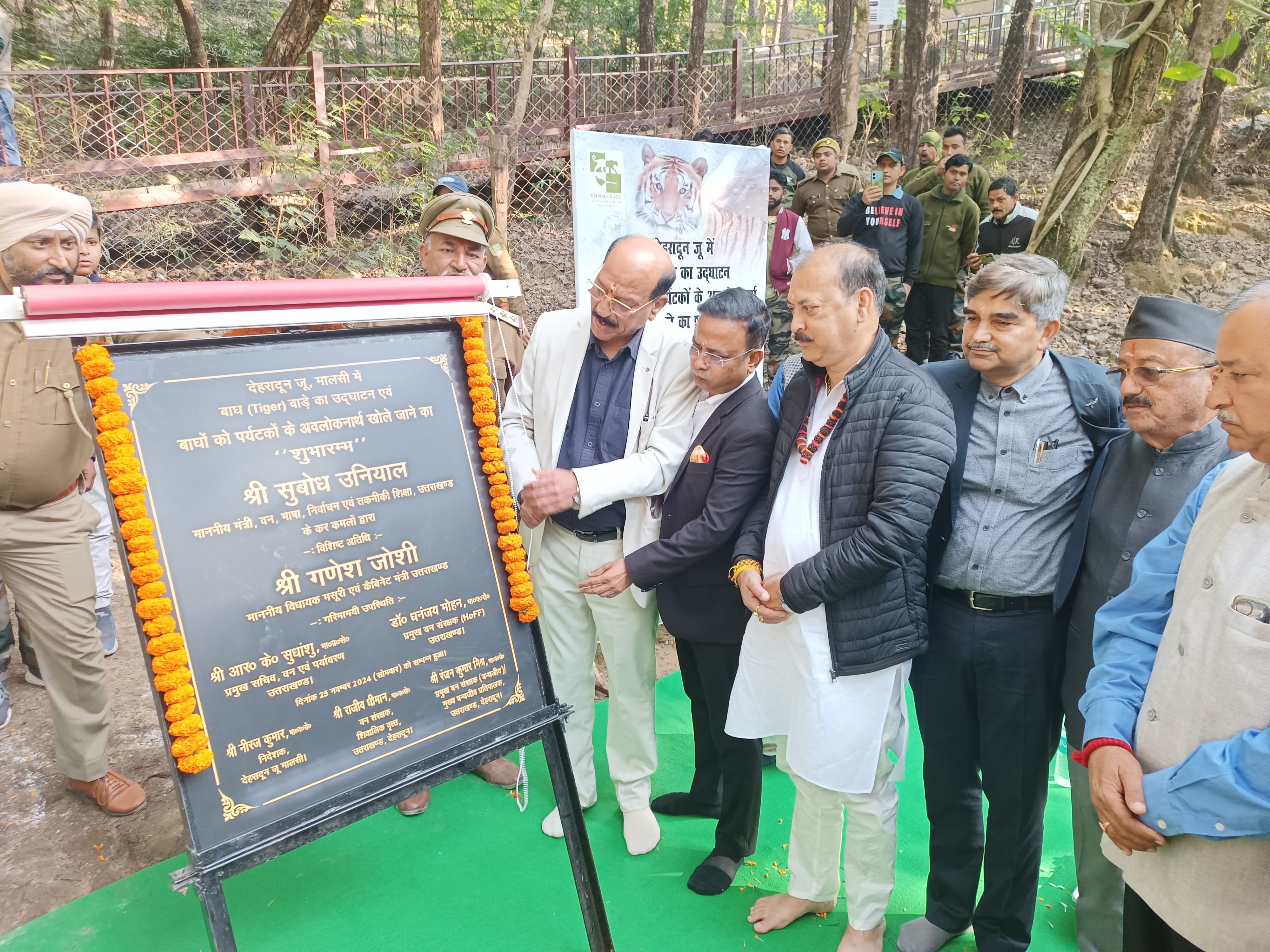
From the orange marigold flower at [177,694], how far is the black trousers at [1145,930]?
1876 millimetres

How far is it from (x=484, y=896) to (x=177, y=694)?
1.41m

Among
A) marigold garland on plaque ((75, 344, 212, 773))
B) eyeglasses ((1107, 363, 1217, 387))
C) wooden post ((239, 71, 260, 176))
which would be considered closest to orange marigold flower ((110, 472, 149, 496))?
marigold garland on plaque ((75, 344, 212, 773))

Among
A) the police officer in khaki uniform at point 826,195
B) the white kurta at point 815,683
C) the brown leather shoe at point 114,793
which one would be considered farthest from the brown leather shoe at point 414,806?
the police officer in khaki uniform at point 826,195

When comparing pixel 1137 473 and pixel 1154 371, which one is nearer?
pixel 1154 371

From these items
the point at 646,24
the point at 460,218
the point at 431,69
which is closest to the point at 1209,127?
the point at 646,24

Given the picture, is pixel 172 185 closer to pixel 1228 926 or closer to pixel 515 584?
pixel 515 584

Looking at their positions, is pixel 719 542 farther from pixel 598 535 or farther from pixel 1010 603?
pixel 1010 603

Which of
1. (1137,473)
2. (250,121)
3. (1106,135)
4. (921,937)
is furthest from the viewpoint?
(250,121)

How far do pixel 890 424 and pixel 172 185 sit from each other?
25.2ft

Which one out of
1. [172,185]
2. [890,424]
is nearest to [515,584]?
[890,424]

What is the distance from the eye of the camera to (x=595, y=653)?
303 cm

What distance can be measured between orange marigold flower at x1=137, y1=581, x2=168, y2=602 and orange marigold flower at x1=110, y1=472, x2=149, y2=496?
18 cm

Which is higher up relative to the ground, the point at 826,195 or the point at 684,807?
the point at 826,195

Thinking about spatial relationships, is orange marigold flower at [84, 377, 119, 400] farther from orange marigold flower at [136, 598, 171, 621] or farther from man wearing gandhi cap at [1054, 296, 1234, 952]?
man wearing gandhi cap at [1054, 296, 1234, 952]
